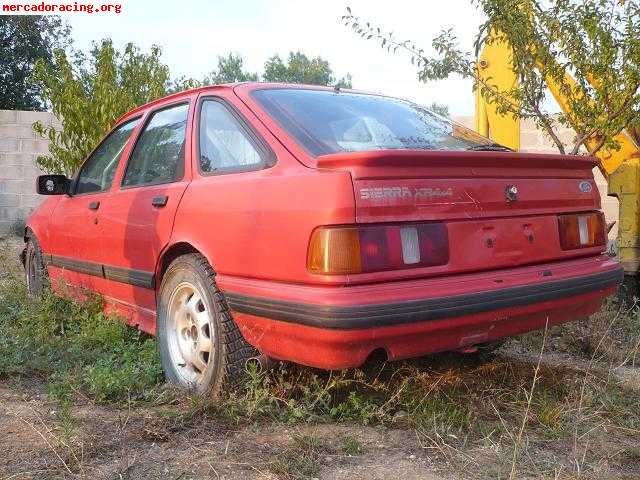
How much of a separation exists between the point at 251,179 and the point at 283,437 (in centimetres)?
110

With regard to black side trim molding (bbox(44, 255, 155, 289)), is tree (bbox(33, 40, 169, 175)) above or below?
above

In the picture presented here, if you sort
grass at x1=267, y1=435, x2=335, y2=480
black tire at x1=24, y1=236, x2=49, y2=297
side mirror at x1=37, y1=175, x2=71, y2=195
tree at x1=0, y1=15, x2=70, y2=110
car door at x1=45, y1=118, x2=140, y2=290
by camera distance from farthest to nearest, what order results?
tree at x1=0, y1=15, x2=70, y2=110, black tire at x1=24, y1=236, x2=49, y2=297, side mirror at x1=37, y1=175, x2=71, y2=195, car door at x1=45, y1=118, x2=140, y2=290, grass at x1=267, y1=435, x2=335, y2=480

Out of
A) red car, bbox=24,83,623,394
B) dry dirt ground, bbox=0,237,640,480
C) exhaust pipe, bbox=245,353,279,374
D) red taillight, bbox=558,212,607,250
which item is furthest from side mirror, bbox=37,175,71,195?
red taillight, bbox=558,212,607,250

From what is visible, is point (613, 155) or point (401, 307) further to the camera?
point (613, 155)

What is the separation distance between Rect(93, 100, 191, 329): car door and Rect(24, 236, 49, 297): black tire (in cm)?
139

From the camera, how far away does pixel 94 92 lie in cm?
739

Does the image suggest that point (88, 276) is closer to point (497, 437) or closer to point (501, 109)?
point (497, 437)

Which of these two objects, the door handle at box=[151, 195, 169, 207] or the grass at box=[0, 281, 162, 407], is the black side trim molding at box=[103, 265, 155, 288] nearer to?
the grass at box=[0, 281, 162, 407]

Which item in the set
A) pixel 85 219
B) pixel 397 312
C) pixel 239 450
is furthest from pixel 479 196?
pixel 85 219

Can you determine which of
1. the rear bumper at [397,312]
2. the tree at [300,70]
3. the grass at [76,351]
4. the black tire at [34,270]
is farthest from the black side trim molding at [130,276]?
the tree at [300,70]

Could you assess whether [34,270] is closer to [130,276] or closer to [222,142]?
[130,276]

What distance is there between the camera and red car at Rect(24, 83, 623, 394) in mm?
2512

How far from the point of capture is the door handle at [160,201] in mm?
3473

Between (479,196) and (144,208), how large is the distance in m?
1.86
